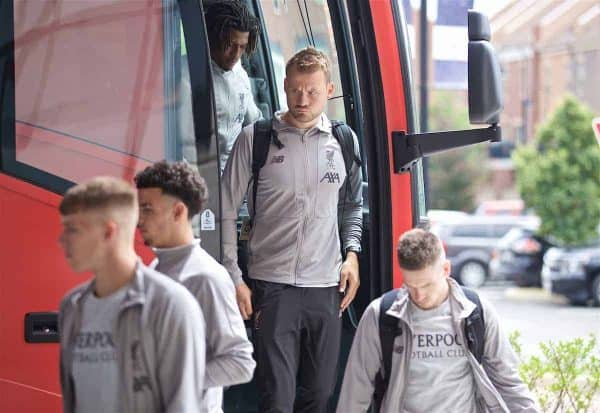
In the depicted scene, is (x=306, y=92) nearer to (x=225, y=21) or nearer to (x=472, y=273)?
(x=225, y=21)

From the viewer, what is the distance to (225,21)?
4527 mm

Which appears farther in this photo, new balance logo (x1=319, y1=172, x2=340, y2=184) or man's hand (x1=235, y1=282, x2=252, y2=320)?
new balance logo (x1=319, y1=172, x2=340, y2=184)

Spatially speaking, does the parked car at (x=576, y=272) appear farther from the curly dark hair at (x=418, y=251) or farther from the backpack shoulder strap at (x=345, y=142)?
the curly dark hair at (x=418, y=251)

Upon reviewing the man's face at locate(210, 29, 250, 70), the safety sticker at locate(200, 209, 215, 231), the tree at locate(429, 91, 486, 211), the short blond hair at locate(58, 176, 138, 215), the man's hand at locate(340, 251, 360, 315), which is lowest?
the man's hand at locate(340, 251, 360, 315)

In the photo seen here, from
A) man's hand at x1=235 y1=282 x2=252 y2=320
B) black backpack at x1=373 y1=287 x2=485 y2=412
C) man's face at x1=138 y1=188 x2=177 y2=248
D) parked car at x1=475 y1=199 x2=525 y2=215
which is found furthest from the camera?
parked car at x1=475 y1=199 x2=525 y2=215

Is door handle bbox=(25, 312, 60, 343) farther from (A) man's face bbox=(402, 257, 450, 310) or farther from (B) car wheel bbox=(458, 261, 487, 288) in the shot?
(B) car wheel bbox=(458, 261, 487, 288)

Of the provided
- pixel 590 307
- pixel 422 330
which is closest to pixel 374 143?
pixel 422 330

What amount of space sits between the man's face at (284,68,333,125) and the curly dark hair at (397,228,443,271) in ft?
2.89

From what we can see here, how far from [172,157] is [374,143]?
3.14ft

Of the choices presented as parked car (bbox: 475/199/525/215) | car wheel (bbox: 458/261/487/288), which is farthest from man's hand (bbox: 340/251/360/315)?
parked car (bbox: 475/199/525/215)

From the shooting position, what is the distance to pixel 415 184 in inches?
192

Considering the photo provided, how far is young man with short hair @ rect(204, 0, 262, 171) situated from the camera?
454 cm

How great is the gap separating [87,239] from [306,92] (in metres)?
1.68

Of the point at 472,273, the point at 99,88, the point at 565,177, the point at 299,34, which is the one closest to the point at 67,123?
the point at 99,88
